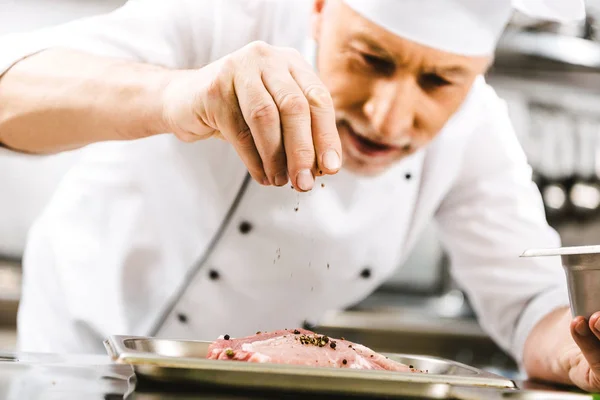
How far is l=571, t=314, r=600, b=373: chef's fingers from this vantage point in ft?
3.25

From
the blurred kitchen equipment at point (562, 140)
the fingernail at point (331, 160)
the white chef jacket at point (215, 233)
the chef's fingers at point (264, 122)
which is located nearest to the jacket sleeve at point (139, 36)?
the white chef jacket at point (215, 233)

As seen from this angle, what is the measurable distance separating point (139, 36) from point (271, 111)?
0.72 metres

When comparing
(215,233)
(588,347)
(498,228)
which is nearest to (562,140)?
(498,228)

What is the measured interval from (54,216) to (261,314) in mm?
619

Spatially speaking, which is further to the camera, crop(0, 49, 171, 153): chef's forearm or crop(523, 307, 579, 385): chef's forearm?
crop(523, 307, 579, 385): chef's forearm

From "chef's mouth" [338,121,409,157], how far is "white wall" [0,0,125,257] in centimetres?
209

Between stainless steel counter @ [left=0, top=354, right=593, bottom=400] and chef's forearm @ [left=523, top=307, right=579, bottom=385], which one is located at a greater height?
stainless steel counter @ [left=0, top=354, right=593, bottom=400]

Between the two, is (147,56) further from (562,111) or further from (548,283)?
(562,111)

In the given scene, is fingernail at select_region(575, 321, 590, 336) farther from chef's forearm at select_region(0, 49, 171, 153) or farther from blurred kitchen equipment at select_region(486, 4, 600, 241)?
blurred kitchen equipment at select_region(486, 4, 600, 241)

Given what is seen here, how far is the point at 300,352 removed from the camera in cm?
99

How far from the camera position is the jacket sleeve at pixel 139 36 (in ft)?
4.66

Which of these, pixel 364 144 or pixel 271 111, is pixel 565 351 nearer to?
pixel 364 144

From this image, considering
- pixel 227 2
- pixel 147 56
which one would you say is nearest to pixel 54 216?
pixel 147 56

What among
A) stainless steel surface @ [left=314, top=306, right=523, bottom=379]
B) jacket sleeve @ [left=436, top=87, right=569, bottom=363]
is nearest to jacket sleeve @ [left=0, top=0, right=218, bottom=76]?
jacket sleeve @ [left=436, top=87, right=569, bottom=363]
